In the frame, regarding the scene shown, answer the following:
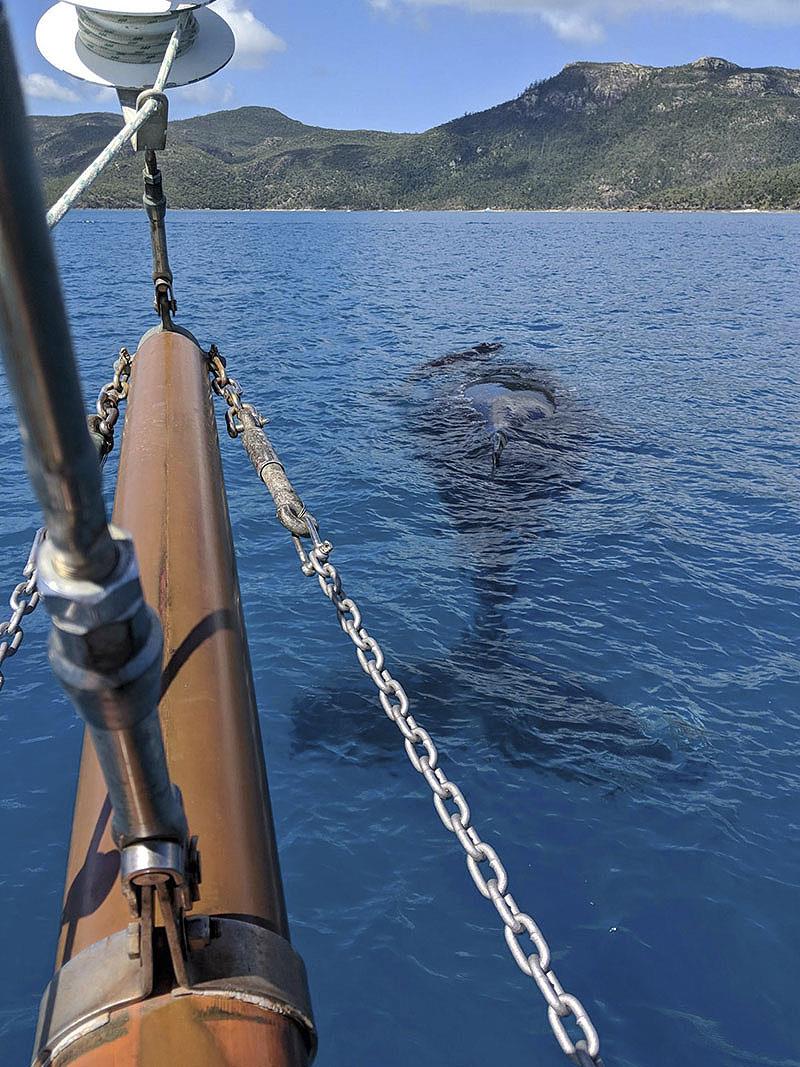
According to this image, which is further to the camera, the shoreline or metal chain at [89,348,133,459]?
the shoreline

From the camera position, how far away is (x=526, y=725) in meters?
8.09

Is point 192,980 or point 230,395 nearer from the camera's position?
point 192,980

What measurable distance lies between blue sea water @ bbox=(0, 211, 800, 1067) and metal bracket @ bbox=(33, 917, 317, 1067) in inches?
155

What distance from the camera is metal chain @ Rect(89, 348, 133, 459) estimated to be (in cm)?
578

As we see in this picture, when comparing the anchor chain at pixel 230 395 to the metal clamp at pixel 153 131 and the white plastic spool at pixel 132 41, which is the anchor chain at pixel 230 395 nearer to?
the metal clamp at pixel 153 131

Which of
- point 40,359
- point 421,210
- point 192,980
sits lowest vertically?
point 192,980

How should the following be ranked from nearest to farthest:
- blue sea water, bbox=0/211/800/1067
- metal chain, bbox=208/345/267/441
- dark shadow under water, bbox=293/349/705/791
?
blue sea water, bbox=0/211/800/1067
metal chain, bbox=208/345/267/441
dark shadow under water, bbox=293/349/705/791

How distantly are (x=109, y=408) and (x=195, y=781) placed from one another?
4468mm

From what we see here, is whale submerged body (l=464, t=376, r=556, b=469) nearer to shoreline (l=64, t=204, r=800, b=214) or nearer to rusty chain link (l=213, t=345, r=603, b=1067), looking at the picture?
rusty chain link (l=213, t=345, r=603, b=1067)

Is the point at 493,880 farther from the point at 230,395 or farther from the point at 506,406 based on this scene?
the point at 506,406

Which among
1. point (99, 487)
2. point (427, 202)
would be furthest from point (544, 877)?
point (427, 202)

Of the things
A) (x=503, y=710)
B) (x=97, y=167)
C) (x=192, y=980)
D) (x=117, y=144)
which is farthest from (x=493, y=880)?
(x=503, y=710)

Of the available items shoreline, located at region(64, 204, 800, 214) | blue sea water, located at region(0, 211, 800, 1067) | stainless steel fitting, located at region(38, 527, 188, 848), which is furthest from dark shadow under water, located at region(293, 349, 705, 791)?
shoreline, located at region(64, 204, 800, 214)

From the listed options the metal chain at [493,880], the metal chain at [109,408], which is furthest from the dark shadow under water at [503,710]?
the metal chain at [493,880]
